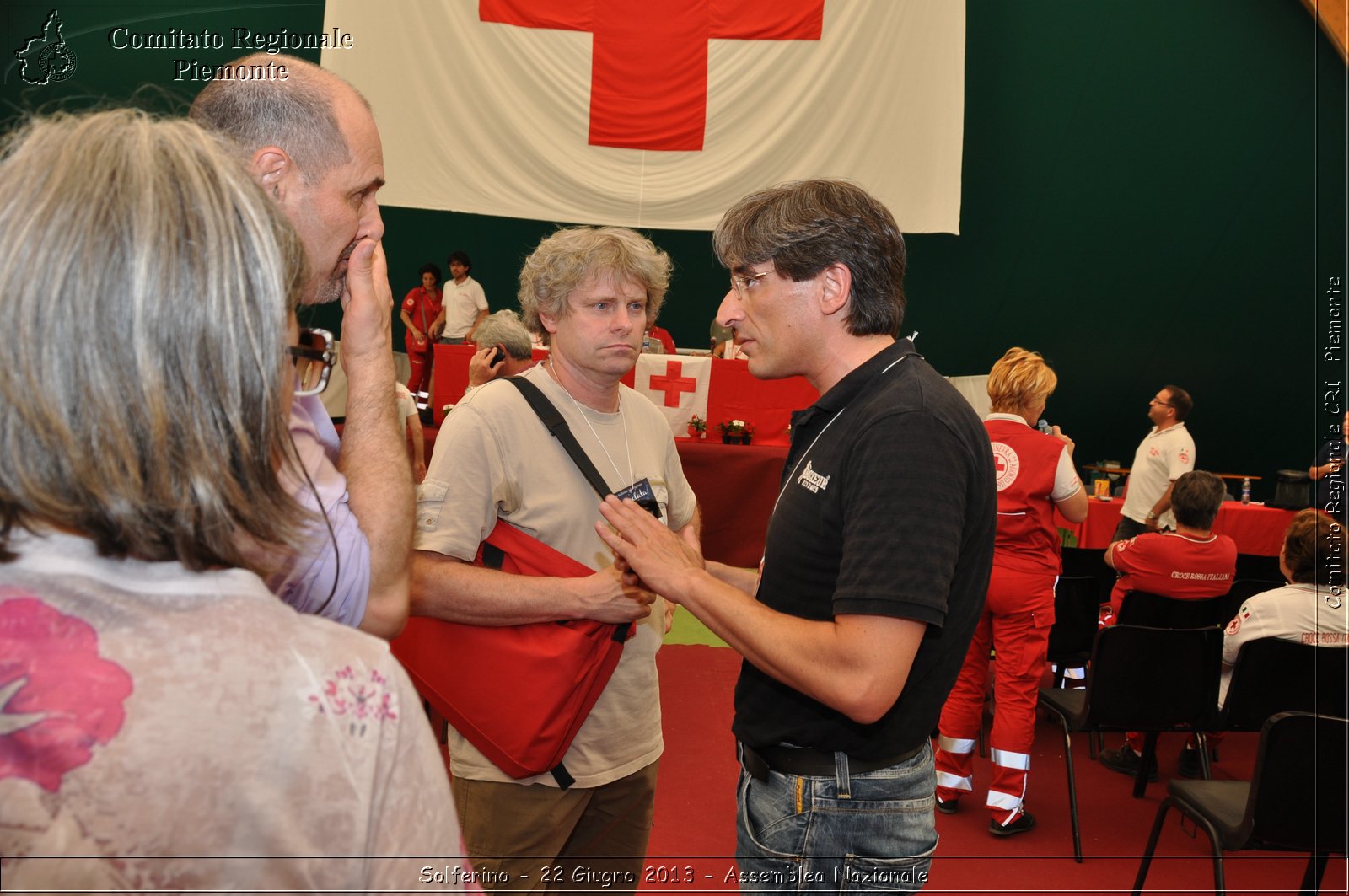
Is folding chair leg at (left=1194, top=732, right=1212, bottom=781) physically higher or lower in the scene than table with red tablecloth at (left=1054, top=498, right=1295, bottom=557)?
lower

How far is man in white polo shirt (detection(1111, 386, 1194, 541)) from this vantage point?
6207 mm

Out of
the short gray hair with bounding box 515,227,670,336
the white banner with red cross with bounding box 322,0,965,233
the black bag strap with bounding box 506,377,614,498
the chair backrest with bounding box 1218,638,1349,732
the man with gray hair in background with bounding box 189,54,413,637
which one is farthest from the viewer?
the white banner with red cross with bounding box 322,0,965,233

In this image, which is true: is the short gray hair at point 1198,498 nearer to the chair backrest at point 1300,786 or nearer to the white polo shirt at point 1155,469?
the chair backrest at point 1300,786

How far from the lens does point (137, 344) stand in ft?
1.93

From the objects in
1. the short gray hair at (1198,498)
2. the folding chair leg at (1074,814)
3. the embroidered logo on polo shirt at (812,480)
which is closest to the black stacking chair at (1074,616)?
the short gray hair at (1198,498)

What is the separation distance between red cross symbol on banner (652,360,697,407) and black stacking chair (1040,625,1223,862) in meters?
3.43

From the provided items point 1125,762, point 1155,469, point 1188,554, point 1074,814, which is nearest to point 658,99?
point 1155,469

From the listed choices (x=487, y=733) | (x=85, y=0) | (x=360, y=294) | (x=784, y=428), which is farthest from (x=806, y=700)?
(x=85, y=0)

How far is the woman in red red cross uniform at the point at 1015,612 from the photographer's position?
11.3 feet

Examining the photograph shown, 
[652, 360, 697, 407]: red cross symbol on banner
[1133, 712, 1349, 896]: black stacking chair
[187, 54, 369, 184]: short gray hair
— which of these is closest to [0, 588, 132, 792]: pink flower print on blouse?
[187, 54, 369, 184]: short gray hair

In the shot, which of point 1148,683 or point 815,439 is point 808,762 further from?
point 1148,683

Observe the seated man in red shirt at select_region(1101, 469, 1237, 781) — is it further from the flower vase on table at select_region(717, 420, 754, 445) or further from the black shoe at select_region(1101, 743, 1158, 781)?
the flower vase on table at select_region(717, 420, 754, 445)

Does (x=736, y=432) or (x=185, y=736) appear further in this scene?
(x=736, y=432)

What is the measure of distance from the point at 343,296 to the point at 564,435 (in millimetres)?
738
